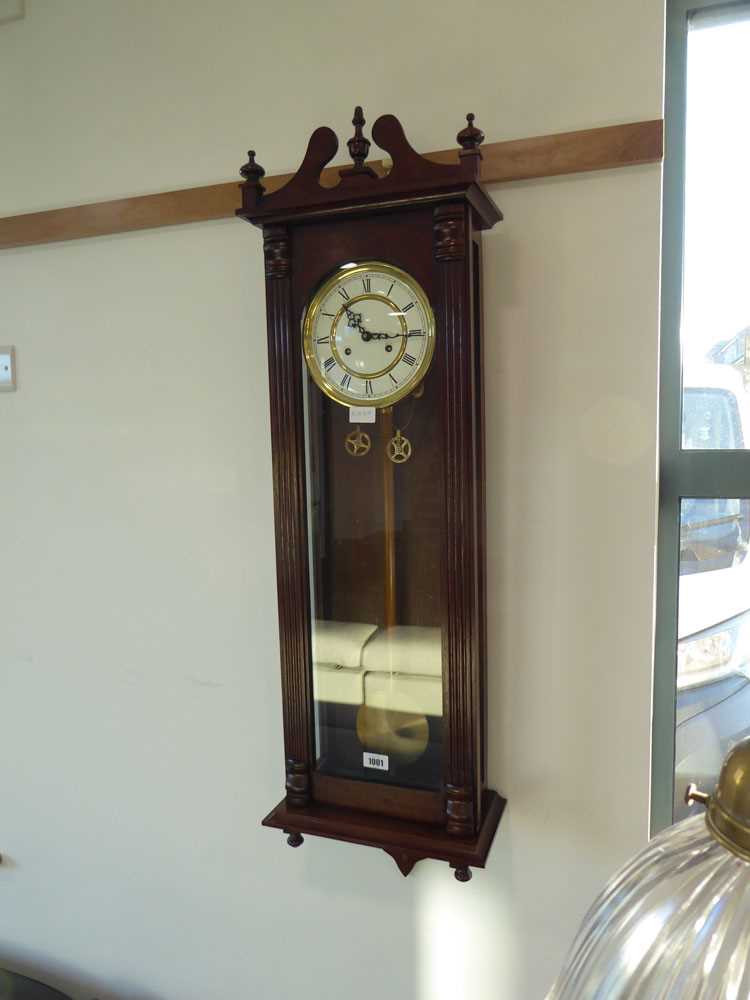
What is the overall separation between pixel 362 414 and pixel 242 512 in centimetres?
36

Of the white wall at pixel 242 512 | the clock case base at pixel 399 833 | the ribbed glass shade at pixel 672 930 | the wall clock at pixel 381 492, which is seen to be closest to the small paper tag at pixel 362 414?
the wall clock at pixel 381 492

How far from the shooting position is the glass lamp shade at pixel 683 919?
13.6 inches

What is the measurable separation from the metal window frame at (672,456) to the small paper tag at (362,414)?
0.48 metres

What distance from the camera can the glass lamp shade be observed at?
0.34 metres

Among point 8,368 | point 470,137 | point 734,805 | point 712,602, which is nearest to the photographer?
point 734,805

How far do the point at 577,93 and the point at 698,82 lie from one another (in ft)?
0.75

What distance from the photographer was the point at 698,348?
1.15 m

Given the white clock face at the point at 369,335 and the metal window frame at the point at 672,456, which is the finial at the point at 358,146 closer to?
the white clock face at the point at 369,335

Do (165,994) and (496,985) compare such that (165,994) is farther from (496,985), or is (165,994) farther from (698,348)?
(698,348)

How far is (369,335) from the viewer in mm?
1046

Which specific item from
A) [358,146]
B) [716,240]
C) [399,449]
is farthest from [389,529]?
[716,240]

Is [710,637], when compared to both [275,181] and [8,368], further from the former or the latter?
[8,368]

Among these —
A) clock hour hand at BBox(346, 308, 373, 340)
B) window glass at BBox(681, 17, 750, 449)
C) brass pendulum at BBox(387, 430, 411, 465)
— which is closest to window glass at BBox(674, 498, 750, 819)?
window glass at BBox(681, 17, 750, 449)

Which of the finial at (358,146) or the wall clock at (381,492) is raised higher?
the finial at (358,146)
